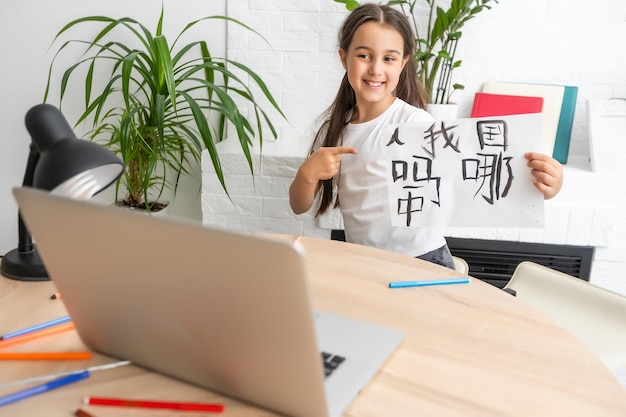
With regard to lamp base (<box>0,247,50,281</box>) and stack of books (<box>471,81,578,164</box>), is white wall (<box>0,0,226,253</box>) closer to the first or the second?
stack of books (<box>471,81,578,164</box>)

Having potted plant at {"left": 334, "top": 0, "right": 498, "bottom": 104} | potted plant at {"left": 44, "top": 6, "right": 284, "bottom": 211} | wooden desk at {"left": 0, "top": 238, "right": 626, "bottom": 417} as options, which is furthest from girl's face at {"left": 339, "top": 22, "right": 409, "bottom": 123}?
wooden desk at {"left": 0, "top": 238, "right": 626, "bottom": 417}

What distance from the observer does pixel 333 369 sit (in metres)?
0.72

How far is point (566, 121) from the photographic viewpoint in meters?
2.26

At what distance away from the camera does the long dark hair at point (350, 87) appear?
5.30ft

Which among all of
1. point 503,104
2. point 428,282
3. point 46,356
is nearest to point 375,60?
point 428,282

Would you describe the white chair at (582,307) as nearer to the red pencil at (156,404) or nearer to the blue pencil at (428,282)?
the blue pencil at (428,282)

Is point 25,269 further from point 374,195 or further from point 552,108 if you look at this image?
point 552,108

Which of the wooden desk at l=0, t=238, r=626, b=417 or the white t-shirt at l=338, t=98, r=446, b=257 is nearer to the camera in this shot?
the wooden desk at l=0, t=238, r=626, b=417

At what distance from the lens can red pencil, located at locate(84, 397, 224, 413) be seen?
65 cm

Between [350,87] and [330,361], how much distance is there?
1128mm

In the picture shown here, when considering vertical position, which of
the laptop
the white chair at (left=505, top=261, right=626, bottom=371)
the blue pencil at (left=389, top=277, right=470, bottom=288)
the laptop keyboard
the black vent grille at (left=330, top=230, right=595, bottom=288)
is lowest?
the black vent grille at (left=330, top=230, right=595, bottom=288)

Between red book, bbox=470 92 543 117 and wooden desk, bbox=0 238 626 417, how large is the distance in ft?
4.31

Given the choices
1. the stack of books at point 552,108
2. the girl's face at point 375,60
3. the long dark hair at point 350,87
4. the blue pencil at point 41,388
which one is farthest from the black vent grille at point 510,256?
the blue pencil at point 41,388

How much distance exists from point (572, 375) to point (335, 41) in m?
1.78
